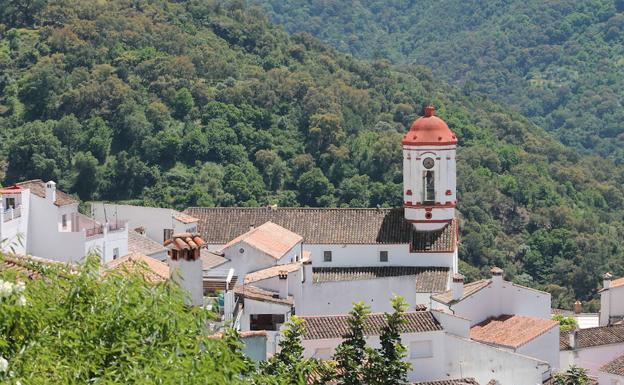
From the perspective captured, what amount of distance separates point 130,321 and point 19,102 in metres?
75.8

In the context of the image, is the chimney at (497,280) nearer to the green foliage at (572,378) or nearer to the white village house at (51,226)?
Result: the green foliage at (572,378)

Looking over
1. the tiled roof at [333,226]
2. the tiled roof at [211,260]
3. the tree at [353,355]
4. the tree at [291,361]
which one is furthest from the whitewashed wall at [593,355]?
the tree at [291,361]

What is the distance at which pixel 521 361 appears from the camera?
38750mm

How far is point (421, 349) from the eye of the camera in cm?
3766

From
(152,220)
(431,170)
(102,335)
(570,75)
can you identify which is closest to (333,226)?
(431,170)

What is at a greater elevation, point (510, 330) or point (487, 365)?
point (510, 330)

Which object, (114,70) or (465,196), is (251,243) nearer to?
(465,196)

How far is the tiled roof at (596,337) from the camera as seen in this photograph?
4616cm

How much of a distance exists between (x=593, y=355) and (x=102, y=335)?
3162 centimetres

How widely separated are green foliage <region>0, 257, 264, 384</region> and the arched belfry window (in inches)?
1426

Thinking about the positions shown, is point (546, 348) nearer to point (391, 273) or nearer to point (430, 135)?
point (391, 273)

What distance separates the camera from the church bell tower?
53.0m

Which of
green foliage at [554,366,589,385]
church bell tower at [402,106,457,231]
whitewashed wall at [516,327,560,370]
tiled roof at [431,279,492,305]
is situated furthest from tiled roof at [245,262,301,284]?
church bell tower at [402,106,457,231]

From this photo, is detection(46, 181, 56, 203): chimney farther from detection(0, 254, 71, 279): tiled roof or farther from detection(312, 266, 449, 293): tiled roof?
detection(0, 254, 71, 279): tiled roof
